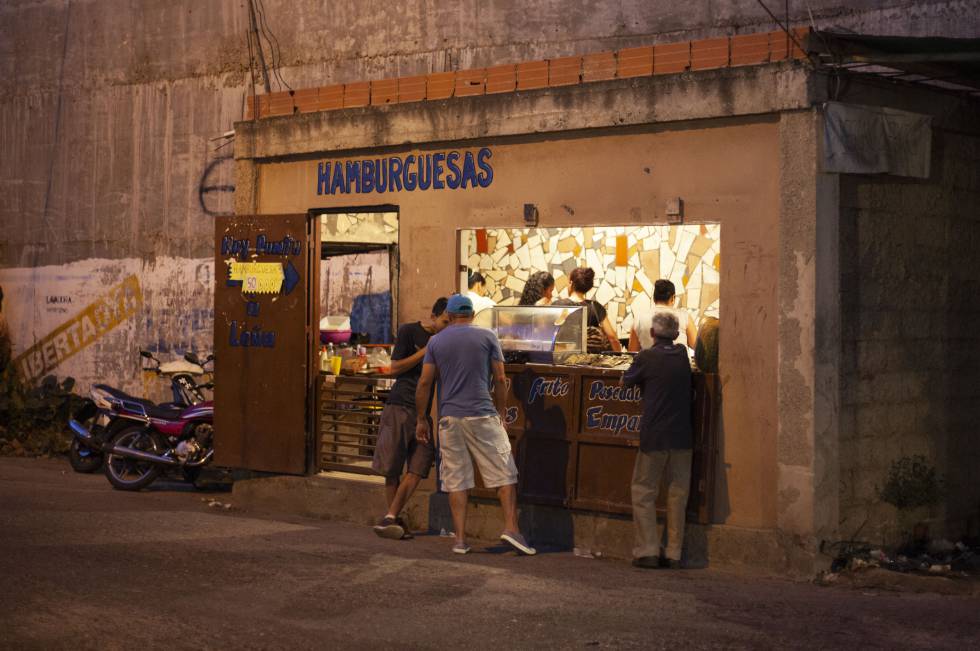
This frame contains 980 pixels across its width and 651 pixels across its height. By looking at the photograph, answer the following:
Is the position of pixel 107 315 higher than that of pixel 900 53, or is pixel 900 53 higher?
pixel 900 53

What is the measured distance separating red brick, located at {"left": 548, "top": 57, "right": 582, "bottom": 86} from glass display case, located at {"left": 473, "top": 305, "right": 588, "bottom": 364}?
6.24 feet

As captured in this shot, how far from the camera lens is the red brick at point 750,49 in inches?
383

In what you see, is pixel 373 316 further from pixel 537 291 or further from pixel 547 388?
pixel 547 388

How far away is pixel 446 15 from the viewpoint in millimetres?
14547

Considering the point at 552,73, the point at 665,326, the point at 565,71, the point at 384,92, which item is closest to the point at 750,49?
the point at 565,71

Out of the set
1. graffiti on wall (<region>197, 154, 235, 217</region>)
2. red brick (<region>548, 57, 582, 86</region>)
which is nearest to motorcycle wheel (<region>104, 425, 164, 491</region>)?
graffiti on wall (<region>197, 154, 235, 217</region>)

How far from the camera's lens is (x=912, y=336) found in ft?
33.7

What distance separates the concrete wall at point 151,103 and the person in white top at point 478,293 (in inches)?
107

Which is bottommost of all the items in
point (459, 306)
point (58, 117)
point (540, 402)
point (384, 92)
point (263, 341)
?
point (540, 402)

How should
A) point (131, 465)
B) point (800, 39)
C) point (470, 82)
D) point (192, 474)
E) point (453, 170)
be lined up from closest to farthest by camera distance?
point (800, 39) < point (470, 82) < point (453, 170) < point (131, 465) < point (192, 474)

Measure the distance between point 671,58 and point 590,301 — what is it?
10.2 ft

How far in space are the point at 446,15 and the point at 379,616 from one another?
8284 mm

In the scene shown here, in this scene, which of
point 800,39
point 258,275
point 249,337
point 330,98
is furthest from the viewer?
point 249,337

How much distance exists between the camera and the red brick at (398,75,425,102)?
1182 centimetres
